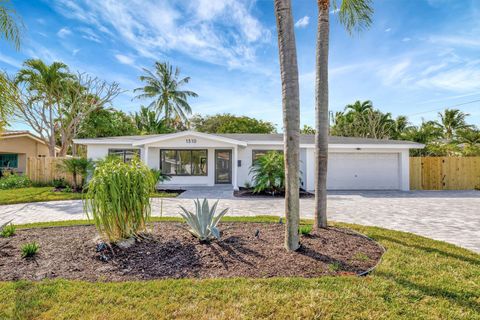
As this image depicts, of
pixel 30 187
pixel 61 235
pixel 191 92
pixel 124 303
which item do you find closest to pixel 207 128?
pixel 191 92

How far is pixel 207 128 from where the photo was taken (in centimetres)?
3731

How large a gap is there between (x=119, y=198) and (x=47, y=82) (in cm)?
2233

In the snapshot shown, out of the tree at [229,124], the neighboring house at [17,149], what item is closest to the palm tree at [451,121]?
the tree at [229,124]

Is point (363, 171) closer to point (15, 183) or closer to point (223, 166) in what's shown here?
point (223, 166)

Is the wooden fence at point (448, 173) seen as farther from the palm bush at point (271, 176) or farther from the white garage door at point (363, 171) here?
the palm bush at point (271, 176)

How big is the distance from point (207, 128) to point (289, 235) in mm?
34104

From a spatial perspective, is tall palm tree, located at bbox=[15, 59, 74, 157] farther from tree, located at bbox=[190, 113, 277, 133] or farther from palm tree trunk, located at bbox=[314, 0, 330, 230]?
palm tree trunk, located at bbox=[314, 0, 330, 230]

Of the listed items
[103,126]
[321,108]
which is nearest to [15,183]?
[103,126]

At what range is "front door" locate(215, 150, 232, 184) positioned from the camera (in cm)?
1588

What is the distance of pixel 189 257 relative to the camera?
4082 millimetres

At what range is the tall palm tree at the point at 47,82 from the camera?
2014cm

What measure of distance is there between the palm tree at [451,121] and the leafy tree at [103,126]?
32381mm

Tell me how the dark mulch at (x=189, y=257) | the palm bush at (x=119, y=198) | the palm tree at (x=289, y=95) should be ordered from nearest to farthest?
the dark mulch at (x=189, y=257), the palm tree at (x=289, y=95), the palm bush at (x=119, y=198)

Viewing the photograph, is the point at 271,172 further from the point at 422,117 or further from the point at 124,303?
the point at 422,117
